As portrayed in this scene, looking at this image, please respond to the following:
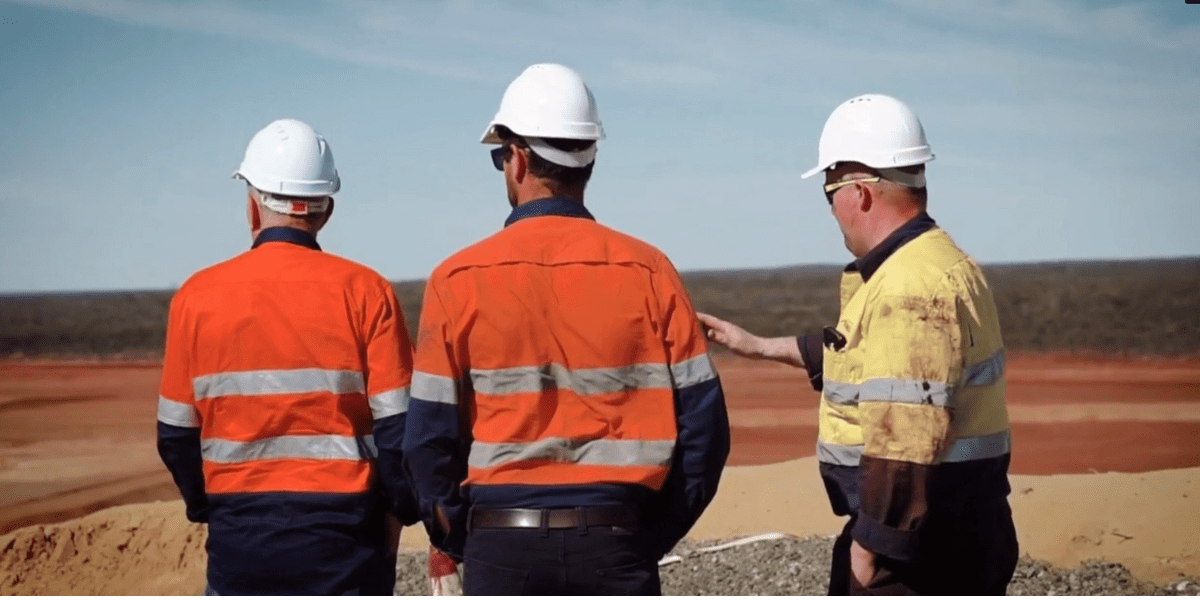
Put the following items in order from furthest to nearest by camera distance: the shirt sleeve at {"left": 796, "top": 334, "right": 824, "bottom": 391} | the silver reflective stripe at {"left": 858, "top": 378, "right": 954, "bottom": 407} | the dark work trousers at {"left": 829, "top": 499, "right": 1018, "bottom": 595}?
the shirt sleeve at {"left": 796, "top": 334, "right": 824, "bottom": 391} < the dark work trousers at {"left": 829, "top": 499, "right": 1018, "bottom": 595} < the silver reflective stripe at {"left": 858, "top": 378, "right": 954, "bottom": 407}

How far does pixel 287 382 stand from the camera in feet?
12.0

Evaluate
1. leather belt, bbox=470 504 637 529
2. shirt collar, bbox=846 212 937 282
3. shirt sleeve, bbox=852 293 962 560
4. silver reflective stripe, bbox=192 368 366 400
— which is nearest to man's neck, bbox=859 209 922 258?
shirt collar, bbox=846 212 937 282

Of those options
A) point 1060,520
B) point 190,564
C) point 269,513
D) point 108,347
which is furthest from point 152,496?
point 108,347

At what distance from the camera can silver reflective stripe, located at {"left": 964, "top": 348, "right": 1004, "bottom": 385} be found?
3.18 metres

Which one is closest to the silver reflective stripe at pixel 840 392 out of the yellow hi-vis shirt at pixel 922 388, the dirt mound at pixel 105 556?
the yellow hi-vis shirt at pixel 922 388

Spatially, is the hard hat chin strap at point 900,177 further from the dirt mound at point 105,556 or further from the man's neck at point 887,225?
the dirt mound at point 105,556

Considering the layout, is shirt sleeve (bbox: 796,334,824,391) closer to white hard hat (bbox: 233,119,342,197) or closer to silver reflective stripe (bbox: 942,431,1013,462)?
silver reflective stripe (bbox: 942,431,1013,462)

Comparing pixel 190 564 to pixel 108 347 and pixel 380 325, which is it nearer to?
pixel 380 325

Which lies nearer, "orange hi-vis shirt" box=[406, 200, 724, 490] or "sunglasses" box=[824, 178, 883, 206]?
"orange hi-vis shirt" box=[406, 200, 724, 490]

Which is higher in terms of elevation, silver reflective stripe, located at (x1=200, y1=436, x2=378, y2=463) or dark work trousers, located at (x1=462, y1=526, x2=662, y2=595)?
silver reflective stripe, located at (x1=200, y1=436, x2=378, y2=463)

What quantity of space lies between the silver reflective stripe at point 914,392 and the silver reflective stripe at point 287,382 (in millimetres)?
1513

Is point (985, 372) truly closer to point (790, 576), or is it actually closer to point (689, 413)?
point (689, 413)

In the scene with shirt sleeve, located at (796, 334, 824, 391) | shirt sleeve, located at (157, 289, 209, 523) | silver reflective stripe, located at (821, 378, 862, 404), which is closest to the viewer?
silver reflective stripe, located at (821, 378, 862, 404)

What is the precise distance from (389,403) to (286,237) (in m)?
0.61
